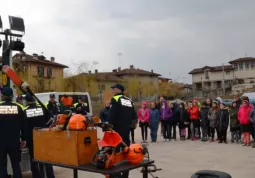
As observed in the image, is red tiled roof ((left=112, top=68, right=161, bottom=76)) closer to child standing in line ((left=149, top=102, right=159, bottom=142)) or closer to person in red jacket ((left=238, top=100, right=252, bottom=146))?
child standing in line ((left=149, top=102, right=159, bottom=142))

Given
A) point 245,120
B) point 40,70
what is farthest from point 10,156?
point 40,70

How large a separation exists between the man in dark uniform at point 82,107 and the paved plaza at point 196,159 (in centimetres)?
297

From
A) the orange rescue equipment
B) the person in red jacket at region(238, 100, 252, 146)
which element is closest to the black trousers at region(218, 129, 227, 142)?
the person in red jacket at region(238, 100, 252, 146)

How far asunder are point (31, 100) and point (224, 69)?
87.6 metres

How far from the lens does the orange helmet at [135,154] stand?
15.6ft

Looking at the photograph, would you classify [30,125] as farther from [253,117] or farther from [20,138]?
[253,117]

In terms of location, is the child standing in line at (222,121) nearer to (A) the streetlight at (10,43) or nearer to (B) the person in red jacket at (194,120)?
(B) the person in red jacket at (194,120)

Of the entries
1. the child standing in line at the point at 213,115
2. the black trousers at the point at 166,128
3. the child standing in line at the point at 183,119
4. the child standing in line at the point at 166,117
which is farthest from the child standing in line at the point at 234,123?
the black trousers at the point at 166,128

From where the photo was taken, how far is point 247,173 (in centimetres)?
811

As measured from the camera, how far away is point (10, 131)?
6.44m

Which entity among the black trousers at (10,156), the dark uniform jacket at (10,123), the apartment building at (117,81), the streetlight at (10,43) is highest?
the apartment building at (117,81)

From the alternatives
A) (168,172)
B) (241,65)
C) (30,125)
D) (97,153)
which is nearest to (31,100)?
(30,125)

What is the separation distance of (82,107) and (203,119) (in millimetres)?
5031

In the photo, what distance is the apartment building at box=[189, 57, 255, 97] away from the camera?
85562 mm
